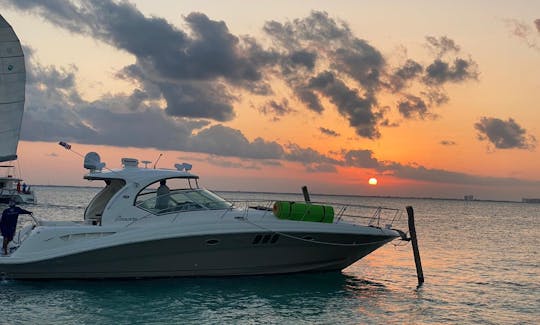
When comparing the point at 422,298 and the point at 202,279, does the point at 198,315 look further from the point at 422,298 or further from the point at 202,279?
the point at 422,298

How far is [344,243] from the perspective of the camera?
57.3 ft

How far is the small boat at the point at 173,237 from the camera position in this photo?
15.5 meters

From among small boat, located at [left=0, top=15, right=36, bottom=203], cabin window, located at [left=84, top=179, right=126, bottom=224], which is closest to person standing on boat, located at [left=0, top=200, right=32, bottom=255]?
cabin window, located at [left=84, top=179, right=126, bottom=224]

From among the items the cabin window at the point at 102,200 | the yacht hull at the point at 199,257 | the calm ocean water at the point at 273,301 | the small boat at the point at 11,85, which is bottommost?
the calm ocean water at the point at 273,301

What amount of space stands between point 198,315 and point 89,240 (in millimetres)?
3989

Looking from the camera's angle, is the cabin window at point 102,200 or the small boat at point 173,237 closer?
the small boat at point 173,237

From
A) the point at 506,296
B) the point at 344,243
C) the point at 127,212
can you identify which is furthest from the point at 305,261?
the point at 506,296

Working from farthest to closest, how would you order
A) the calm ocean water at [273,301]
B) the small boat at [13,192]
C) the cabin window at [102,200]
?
the small boat at [13,192] < the cabin window at [102,200] < the calm ocean water at [273,301]

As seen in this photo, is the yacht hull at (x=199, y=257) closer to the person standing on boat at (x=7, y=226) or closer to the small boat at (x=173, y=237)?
the small boat at (x=173, y=237)

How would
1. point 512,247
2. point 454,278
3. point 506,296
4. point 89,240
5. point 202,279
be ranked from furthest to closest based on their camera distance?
point 512,247
point 454,278
point 506,296
point 202,279
point 89,240

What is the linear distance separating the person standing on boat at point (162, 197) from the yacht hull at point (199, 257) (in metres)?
1.34

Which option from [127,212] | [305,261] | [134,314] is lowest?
[134,314]

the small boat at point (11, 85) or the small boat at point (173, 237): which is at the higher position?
the small boat at point (11, 85)

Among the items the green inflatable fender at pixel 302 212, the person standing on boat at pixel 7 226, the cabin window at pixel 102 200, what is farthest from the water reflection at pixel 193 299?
the cabin window at pixel 102 200
